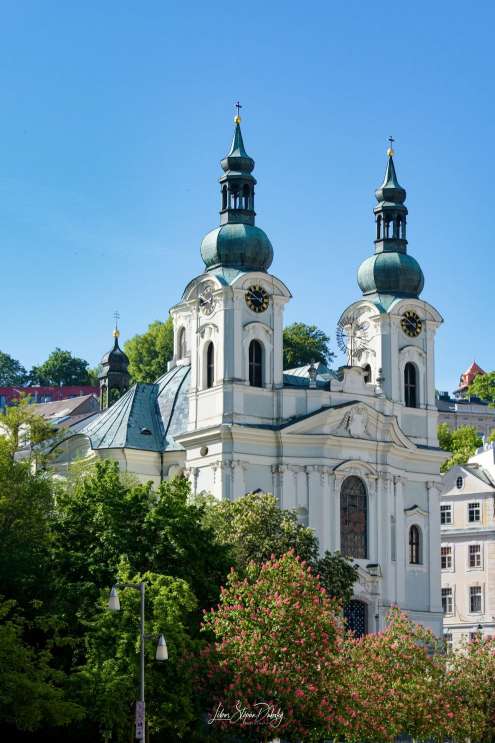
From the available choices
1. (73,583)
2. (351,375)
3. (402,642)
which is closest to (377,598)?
(351,375)

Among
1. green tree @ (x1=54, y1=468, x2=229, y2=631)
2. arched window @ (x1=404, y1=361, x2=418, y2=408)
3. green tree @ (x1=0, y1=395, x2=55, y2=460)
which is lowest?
green tree @ (x1=54, y1=468, x2=229, y2=631)

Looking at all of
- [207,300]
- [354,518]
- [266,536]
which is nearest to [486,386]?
[354,518]

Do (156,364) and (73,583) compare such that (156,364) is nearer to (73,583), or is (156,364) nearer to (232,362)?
(232,362)

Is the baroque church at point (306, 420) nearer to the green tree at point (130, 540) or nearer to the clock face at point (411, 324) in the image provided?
the clock face at point (411, 324)

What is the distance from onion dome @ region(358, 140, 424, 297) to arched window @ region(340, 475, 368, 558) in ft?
35.0

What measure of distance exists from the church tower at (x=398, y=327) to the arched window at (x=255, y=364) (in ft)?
21.0

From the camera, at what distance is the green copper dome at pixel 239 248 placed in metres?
65.8

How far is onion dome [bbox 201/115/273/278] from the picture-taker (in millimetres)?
65812

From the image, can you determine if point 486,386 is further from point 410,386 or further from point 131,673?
point 131,673

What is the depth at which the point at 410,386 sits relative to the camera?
70125mm

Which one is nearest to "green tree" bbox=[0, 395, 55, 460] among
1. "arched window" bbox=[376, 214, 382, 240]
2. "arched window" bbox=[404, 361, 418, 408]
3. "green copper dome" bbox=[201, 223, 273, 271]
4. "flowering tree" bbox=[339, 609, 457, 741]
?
"green copper dome" bbox=[201, 223, 273, 271]

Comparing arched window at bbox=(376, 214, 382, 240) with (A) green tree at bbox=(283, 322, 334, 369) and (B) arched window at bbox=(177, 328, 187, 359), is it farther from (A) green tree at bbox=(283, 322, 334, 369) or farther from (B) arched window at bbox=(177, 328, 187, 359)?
(A) green tree at bbox=(283, 322, 334, 369)

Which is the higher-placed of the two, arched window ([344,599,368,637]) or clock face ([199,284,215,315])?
clock face ([199,284,215,315])

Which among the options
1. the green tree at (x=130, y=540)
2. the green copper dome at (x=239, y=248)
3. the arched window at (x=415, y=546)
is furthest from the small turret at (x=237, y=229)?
the green tree at (x=130, y=540)
